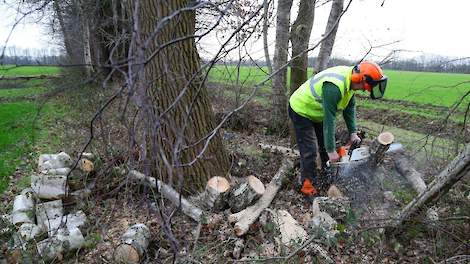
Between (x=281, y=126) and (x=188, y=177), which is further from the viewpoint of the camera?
(x=281, y=126)

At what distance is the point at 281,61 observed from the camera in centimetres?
729

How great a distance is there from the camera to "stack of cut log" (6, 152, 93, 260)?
3.52 meters

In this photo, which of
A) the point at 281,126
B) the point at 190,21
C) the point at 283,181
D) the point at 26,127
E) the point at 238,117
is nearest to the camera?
the point at 190,21

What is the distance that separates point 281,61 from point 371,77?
3.58 meters

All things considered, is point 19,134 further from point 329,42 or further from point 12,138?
point 329,42

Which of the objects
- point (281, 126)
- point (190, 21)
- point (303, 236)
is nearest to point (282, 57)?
point (281, 126)

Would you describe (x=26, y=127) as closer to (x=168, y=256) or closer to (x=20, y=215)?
(x=20, y=215)

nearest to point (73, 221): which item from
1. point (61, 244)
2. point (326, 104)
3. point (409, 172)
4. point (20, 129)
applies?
point (61, 244)

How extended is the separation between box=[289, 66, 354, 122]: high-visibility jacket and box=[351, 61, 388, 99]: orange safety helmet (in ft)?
0.36

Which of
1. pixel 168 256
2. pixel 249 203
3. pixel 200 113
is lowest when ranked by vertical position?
pixel 168 256

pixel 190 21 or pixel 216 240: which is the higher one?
pixel 190 21

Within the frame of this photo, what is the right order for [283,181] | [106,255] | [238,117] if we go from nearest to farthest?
[106,255]
[283,181]
[238,117]

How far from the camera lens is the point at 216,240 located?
3.68 metres

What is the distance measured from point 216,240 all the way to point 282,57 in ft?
15.1
